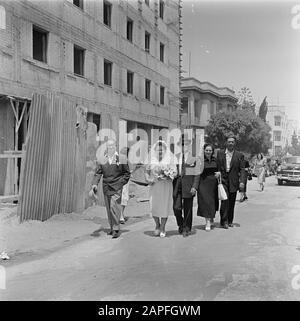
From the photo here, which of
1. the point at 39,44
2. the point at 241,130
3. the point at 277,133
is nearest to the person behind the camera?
the point at 39,44

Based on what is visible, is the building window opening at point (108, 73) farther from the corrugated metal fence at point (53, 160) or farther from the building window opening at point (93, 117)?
the corrugated metal fence at point (53, 160)

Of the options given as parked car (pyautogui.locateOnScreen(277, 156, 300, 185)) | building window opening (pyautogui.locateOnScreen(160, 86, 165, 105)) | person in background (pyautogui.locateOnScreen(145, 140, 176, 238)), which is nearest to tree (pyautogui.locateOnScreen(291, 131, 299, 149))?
building window opening (pyautogui.locateOnScreen(160, 86, 165, 105))

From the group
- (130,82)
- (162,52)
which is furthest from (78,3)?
(162,52)

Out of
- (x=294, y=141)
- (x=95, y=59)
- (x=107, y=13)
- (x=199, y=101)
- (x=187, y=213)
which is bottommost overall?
(x=187, y=213)

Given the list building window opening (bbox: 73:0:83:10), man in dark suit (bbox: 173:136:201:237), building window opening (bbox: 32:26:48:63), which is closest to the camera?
man in dark suit (bbox: 173:136:201:237)

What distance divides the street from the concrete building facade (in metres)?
5.09

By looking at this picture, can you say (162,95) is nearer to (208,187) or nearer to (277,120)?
(208,187)

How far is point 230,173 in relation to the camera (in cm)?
819

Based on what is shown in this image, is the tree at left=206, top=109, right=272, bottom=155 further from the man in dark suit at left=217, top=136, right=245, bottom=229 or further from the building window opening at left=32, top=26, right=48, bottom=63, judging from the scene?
the man in dark suit at left=217, top=136, right=245, bottom=229

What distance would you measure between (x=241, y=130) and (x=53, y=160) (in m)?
28.2

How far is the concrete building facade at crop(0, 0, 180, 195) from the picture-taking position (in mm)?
13227

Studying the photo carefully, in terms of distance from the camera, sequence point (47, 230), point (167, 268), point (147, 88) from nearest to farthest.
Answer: point (167, 268) → point (47, 230) → point (147, 88)

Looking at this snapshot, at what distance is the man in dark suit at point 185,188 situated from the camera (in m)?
7.38

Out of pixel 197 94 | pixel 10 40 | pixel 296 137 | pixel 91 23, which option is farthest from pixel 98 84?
pixel 296 137
